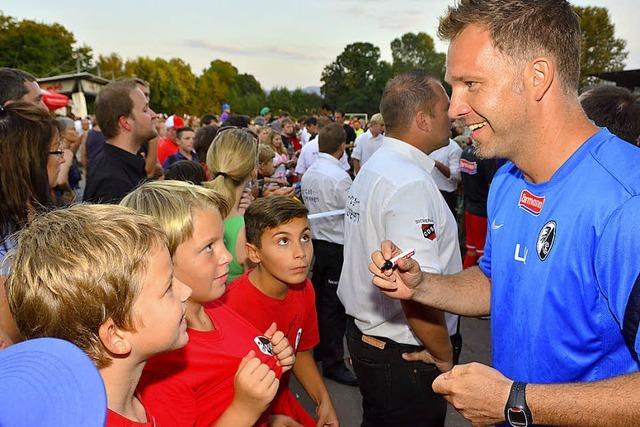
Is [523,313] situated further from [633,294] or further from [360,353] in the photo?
[360,353]

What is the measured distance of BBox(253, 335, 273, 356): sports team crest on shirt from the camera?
2.12m

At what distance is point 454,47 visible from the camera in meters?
1.89

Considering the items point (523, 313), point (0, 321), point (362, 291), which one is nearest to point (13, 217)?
point (0, 321)

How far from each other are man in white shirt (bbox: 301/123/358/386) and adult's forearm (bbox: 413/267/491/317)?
2.70 metres

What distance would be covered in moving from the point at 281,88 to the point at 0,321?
→ 61832mm

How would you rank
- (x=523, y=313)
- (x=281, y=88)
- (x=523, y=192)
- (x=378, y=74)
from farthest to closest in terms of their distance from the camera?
1. (x=378, y=74)
2. (x=281, y=88)
3. (x=523, y=192)
4. (x=523, y=313)

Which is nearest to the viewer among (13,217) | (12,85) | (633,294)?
(633,294)

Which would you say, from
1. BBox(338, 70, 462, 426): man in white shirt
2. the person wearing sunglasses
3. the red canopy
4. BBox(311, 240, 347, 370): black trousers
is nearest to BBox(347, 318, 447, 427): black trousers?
BBox(338, 70, 462, 426): man in white shirt

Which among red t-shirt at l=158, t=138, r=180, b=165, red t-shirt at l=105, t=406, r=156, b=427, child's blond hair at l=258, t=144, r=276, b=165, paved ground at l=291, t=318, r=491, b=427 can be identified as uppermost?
red t-shirt at l=105, t=406, r=156, b=427

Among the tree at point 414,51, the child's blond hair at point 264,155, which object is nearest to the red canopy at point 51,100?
the child's blond hair at point 264,155

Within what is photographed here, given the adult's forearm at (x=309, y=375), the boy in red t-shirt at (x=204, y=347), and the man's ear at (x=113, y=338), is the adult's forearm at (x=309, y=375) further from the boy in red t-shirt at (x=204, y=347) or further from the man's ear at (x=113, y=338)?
the man's ear at (x=113, y=338)

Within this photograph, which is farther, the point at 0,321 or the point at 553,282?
the point at 0,321

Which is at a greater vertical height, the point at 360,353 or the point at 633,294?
the point at 633,294

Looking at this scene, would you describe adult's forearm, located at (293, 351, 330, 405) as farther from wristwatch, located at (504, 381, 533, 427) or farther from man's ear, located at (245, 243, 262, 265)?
wristwatch, located at (504, 381, 533, 427)
